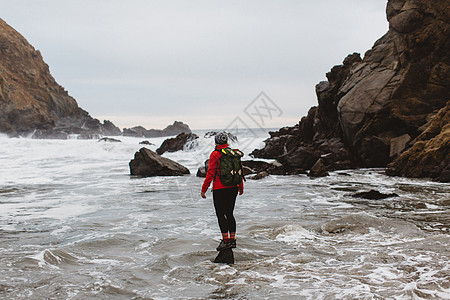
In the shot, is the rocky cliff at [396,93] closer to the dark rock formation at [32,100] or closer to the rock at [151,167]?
the rock at [151,167]

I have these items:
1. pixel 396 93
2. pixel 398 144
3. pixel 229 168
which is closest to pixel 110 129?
pixel 396 93

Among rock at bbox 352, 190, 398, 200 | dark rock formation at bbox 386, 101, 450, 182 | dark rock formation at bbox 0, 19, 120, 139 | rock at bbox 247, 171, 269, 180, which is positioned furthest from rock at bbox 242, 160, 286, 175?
dark rock formation at bbox 0, 19, 120, 139

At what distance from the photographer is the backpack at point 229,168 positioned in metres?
5.86

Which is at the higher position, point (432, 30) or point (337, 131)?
point (432, 30)

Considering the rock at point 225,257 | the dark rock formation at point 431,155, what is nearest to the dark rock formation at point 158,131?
the dark rock formation at point 431,155

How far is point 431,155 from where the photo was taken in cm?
1623

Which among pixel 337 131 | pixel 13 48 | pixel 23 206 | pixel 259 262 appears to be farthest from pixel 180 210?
pixel 13 48

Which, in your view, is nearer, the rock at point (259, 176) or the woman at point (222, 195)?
the woman at point (222, 195)

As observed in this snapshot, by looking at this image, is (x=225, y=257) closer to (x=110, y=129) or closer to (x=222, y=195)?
(x=222, y=195)

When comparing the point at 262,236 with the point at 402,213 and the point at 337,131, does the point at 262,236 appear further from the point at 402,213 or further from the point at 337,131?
the point at 337,131

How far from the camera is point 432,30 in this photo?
69.5ft

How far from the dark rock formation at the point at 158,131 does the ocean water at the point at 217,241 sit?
277ft

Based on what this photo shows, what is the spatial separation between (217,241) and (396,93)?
16.9m

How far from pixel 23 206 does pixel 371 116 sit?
16.7m
